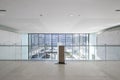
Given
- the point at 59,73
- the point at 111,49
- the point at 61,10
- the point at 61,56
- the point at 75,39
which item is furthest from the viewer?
the point at 75,39

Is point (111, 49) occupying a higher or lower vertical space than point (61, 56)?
higher

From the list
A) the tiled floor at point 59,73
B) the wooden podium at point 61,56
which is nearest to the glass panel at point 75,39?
the wooden podium at point 61,56

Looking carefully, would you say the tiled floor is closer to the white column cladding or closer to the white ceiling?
the white column cladding

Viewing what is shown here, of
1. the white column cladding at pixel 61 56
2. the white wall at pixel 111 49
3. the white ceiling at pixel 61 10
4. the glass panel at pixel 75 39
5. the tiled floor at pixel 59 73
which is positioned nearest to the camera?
the white ceiling at pixel 61 10

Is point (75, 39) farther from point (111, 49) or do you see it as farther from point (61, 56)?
point (61, 56)

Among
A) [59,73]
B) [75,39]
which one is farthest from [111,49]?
[75,39]

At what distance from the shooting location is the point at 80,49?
14.8 metres

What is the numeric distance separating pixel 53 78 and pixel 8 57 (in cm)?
493

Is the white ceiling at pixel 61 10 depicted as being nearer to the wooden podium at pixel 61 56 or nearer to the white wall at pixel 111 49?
the wooden podium at pixel 61 56

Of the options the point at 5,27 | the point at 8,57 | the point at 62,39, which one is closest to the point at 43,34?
the point at 62,39

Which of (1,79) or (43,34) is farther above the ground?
(43,34)

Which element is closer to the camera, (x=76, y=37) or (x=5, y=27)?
(x=5, y=27)

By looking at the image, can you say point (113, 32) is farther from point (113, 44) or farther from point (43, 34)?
point (43, 34)

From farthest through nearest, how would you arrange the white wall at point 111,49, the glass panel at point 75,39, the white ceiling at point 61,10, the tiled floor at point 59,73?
the glass panel at point 75,39 → the white wall at point 111,49 → the tiled floor at point 59,73 → the white ceiling at point 61,10
